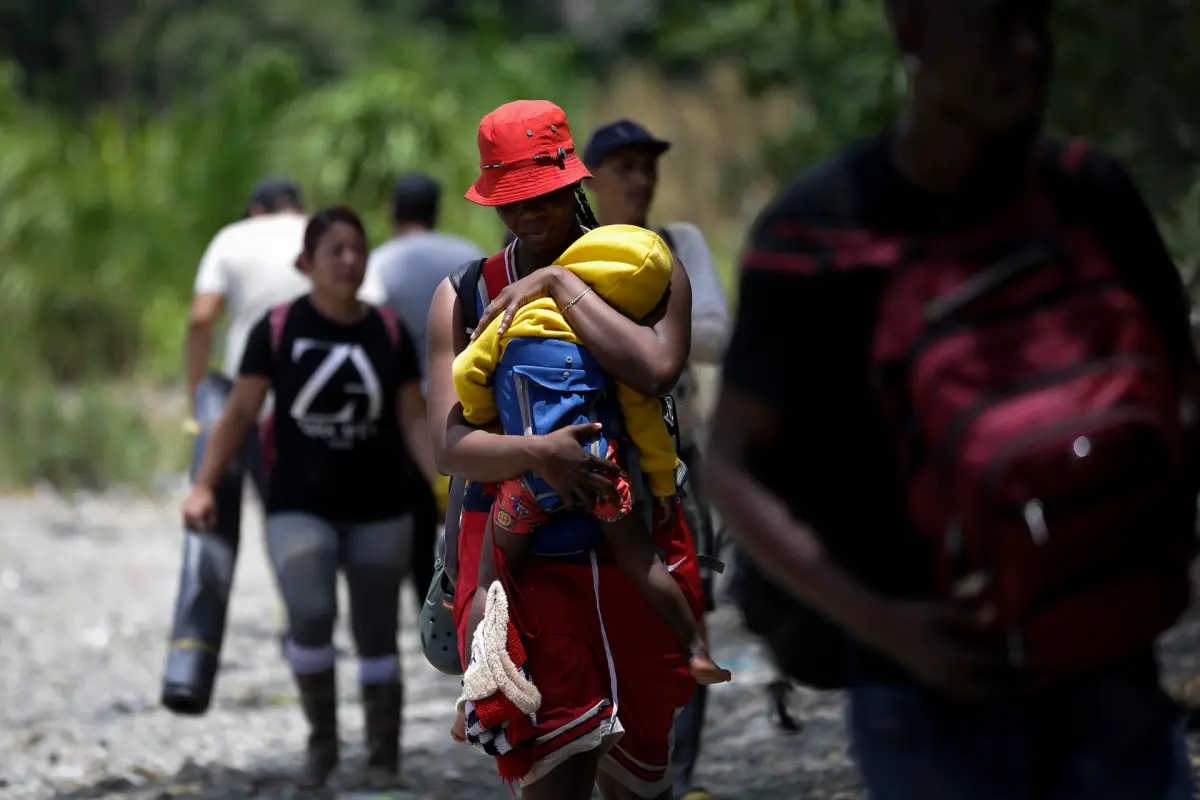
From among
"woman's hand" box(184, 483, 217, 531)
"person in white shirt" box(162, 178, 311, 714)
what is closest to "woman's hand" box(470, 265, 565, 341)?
"woman's hand" box(184, 483, 217, 531)

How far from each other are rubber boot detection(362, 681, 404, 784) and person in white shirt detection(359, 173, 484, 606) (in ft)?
2.86

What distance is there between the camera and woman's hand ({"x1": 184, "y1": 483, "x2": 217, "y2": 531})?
21.3 ft

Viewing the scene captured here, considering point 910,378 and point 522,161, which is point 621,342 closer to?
point 522,161

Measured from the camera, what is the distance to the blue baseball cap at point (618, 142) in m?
5.64

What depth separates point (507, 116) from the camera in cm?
407

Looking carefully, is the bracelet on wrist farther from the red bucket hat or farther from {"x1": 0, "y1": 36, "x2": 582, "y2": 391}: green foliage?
{"x1": 0, "y1": 36, "x2": 582, "y2": 391}: green foliage

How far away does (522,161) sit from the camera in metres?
3.97

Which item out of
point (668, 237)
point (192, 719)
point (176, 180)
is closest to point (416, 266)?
point (192, 719)

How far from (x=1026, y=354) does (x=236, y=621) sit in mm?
8612

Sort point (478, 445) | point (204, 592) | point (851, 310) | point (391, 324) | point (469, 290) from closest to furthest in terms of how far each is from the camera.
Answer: point (851, 310) → point (478, 445) → point (469, 290) → point (391, 324) → point (204, 592)

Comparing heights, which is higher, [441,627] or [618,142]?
[618,142]

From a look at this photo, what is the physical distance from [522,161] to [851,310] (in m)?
1.50

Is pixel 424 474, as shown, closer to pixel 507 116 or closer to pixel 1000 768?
pixel 507 116

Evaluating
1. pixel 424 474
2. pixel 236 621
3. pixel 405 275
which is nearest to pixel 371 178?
pixel 236 621
